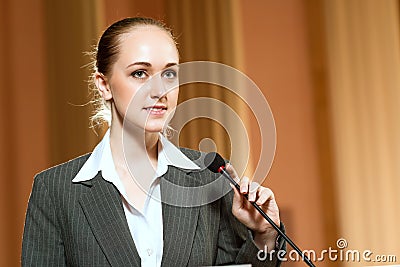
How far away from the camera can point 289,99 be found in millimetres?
2164

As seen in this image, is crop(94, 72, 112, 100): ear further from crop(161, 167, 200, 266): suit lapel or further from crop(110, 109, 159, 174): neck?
crop(161, 167, 200, 266): suit lapel

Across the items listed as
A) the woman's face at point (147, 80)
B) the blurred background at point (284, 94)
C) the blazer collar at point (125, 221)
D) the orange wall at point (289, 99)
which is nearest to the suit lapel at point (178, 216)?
the blazer collar at point (125, 221)

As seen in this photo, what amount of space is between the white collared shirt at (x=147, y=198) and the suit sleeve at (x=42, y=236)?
0.07m

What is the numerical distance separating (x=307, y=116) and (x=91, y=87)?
67cm

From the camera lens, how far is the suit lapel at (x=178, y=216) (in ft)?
3.62

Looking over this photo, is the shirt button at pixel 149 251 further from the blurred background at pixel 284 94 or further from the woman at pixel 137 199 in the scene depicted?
the blurred background at pixel 284 94

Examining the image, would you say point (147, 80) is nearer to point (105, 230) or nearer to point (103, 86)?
point (103, 86)

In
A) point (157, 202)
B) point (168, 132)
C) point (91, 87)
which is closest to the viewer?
point (157, 202)

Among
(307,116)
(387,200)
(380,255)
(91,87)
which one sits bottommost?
(380,255)

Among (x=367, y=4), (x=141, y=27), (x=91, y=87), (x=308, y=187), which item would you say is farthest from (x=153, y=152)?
(x=367, y=4)

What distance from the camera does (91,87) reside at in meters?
1.99

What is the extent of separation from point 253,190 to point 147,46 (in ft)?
0.99

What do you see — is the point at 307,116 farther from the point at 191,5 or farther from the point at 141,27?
the point at 141,27

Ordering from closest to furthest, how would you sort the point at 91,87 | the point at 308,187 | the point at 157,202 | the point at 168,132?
the point at 157,202 → the point at 168,132 → the point at 91,87 → the point at 308,187
